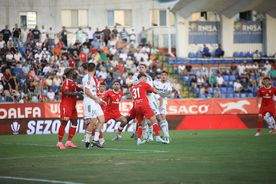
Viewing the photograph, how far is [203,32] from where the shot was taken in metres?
49.1

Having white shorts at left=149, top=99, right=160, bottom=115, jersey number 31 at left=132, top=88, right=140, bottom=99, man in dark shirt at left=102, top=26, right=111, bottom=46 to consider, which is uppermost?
man in dark shirt at left=102, top=26, right=111, bottom=46

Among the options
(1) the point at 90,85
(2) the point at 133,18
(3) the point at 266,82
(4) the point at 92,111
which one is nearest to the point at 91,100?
(4) the point at 92,111

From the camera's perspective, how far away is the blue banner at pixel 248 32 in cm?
4972

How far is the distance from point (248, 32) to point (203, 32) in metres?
3.44

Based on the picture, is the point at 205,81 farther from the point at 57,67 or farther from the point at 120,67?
the point at 57,67

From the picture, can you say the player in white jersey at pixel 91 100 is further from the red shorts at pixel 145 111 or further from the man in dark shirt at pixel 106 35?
→ the man in dark shirt at pixel 106 35

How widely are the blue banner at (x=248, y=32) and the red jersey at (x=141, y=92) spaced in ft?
93.7

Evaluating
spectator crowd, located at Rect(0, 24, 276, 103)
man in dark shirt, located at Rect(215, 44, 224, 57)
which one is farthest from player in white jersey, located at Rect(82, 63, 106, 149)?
man in dark shirt, located at Rect(215, 44, 224, 57)

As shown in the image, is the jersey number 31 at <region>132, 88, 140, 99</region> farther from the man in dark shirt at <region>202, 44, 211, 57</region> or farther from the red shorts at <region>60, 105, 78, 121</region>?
the man in dark shirt at <region>202, 44, 211, 57</region>

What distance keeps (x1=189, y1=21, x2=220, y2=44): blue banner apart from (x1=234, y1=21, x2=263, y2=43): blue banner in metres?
1.48

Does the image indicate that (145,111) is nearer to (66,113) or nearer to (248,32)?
(66,113)

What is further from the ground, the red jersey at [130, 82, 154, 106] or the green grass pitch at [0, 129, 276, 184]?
the red jersey at [130, 82, 154, 106]

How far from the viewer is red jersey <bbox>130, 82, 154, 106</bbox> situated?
21797mm

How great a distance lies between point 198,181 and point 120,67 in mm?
28075
